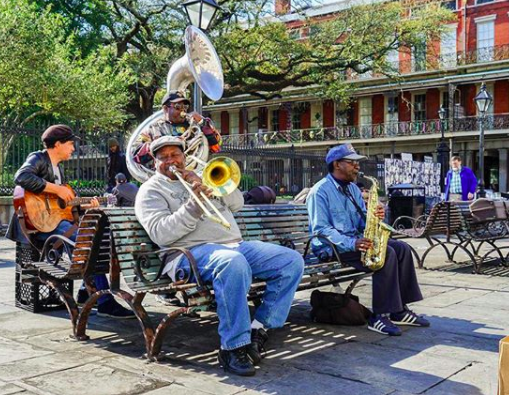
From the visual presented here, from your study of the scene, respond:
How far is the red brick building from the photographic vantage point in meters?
35.1

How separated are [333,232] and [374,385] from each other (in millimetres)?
1668

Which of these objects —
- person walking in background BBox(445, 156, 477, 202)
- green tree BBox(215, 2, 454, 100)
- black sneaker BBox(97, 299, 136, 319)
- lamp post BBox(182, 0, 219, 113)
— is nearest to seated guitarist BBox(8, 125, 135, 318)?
black sneaker BBox(97, 299, 136, 319)

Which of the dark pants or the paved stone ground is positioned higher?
the dark pants

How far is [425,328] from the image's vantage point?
4863 millimetres

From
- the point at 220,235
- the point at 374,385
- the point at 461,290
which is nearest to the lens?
the point at 374,385

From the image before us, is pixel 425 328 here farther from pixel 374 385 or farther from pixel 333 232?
pixel 374 385

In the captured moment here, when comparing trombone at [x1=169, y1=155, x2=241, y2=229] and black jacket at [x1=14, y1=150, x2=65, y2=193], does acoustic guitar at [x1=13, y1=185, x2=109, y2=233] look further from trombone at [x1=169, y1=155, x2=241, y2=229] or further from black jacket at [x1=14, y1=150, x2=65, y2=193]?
trombone at [x1=169, y1=155, x2=241, y2=229]

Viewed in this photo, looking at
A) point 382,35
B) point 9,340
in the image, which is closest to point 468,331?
point 9,340

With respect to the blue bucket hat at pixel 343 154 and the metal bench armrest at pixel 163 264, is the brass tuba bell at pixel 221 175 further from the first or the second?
the blue bucket hat at pixel 343 154

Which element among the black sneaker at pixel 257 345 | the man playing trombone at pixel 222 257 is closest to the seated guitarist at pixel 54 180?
the man playing trombone at pixel 222 257

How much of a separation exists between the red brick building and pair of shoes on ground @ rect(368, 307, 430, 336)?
28.1m

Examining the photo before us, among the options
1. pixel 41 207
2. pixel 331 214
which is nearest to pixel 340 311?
pixel 331 214

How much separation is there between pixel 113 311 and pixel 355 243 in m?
2.06

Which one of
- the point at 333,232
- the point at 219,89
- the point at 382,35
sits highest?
the point at 382,35
